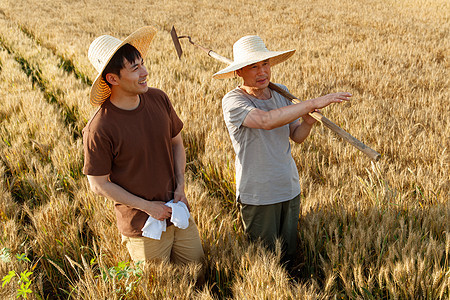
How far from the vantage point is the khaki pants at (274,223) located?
7.04ft

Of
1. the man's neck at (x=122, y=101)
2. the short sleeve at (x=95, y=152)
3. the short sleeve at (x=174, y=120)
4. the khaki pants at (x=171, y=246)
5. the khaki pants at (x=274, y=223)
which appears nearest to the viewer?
the short sleeve at (x=95, y=152)

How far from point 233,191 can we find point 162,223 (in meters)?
1.07

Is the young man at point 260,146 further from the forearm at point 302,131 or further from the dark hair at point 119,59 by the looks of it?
the dark hair at point 119,59

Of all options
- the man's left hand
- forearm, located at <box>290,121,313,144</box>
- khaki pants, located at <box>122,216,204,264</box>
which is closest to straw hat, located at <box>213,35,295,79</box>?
forearm, located at <box>290,121,313,144</box>

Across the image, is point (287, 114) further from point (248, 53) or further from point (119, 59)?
point (119, 59)

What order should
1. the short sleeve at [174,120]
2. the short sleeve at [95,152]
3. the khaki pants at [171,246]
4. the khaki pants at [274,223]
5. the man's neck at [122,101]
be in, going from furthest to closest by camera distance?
the khaki pants at [274,223] → the short sleeve at [174,120] → the khaki pants at [171,246] → the man's neck at [122,101] → the short sleeve at [95,152]

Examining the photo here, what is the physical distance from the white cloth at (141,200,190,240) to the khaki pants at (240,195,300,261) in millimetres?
491

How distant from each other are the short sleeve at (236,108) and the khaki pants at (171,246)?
655 millimetres

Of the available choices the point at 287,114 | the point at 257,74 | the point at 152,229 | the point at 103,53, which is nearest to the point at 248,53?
the point at 257,74

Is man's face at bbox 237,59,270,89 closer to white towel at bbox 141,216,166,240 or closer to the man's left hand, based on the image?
the man's left hand

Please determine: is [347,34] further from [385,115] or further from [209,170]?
[209,170]

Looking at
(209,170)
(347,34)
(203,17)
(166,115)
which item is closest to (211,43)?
(347,34)

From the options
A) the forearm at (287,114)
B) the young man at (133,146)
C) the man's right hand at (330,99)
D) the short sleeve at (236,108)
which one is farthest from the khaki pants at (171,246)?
the man's right hand at (330,99)

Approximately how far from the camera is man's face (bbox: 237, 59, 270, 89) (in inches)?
77.4
